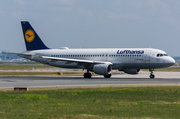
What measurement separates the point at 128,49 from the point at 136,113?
35442mm

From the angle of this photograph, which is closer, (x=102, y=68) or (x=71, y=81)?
(x=71, y=81)

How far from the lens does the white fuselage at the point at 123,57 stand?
162 feet

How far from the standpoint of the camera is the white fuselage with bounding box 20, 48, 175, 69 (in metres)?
49.4

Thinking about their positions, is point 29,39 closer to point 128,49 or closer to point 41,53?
point 41,53

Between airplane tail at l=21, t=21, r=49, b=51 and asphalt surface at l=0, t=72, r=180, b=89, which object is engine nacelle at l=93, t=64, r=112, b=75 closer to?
asphalt surface at l=0, t=72, r=180, b=89

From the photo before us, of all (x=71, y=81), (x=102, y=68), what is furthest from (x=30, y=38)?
(x=71, y=81)

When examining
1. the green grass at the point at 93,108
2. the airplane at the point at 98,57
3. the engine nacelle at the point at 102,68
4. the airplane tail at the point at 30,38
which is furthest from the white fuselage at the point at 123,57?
the green grass at the point at 93,108

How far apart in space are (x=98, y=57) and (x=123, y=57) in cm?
450

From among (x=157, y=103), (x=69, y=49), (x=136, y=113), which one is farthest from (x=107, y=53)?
(x=136, y=113)

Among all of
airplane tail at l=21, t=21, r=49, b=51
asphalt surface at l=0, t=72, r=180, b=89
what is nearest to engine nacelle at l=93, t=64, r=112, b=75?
asphalt surface at l=0, t=72, r=180, b=89

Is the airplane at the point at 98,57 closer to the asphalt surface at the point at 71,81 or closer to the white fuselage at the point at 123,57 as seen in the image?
the white fuselage at the point at 123,57

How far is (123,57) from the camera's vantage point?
1993 inches

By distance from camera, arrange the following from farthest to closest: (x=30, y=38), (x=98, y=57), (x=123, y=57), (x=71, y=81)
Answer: (x=30, y=38) < (x=98, y=57) < (x=123, y=57) < (x=71, y=81)

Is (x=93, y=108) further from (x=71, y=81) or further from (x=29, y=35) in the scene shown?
(x=29, y=35)
